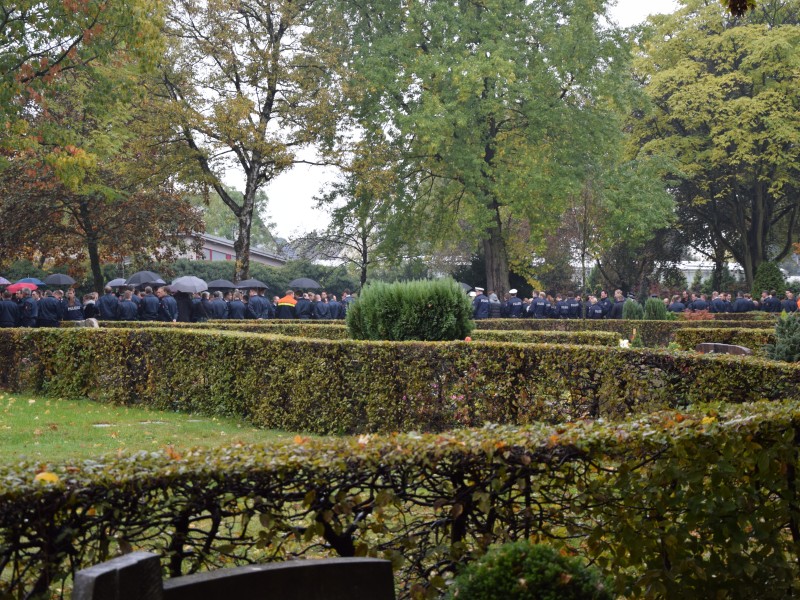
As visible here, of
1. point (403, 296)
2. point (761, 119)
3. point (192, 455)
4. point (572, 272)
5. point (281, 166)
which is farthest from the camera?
point (572, 272)

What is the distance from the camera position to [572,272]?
2045 inches

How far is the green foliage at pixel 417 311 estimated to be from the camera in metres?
12.6

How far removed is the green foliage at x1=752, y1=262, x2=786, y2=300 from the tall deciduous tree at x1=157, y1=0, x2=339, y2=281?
66.0ft

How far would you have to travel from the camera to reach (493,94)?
32.8 meters

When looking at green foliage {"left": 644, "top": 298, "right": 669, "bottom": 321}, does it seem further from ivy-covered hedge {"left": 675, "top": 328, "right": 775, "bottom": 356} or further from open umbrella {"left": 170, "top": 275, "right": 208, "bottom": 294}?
open umbrella {"left": 170, "top": 275, "right": 208, "bottom": 294}

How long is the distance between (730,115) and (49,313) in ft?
100

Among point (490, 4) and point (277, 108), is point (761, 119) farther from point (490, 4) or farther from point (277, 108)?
point (277, 108)

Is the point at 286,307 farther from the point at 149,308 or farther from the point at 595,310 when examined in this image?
the point at 595,310

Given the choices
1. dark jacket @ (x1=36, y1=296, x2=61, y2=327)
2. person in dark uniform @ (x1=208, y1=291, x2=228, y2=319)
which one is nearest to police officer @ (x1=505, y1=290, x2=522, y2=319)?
person in dark uniform @ (x1=208, y1=291, x2=228, y2=319)

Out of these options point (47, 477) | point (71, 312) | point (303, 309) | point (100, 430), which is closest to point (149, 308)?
point (71, 312)

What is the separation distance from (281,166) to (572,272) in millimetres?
25352

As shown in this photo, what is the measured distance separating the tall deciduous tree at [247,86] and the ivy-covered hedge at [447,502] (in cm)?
2689

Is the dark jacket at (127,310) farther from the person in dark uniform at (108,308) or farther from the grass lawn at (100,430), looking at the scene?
the grass lawn at (100,430)

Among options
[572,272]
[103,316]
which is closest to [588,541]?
[103,316]
